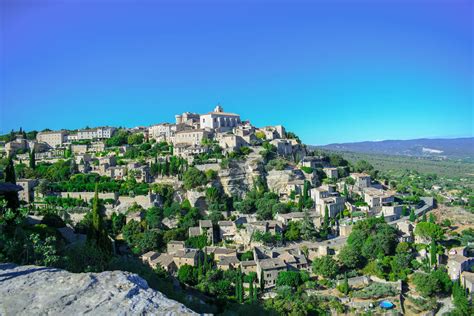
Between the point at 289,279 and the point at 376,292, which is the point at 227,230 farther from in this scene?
the point at 376,292

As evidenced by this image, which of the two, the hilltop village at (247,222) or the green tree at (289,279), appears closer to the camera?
the hilltop village at (247,222)

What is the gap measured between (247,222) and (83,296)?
31.0 m

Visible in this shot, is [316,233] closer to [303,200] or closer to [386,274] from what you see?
[303,200]

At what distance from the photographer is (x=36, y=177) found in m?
43.9

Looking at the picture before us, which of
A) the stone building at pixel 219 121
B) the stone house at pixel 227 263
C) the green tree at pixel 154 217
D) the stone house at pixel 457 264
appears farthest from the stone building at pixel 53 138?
the stone house at pixel 457 264

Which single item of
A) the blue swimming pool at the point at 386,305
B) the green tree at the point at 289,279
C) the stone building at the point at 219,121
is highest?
the stone building at the point at 219,121

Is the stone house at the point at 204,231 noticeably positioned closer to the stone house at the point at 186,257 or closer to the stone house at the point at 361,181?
the stone house at the point at 186,257

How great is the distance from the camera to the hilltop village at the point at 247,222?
2547cm

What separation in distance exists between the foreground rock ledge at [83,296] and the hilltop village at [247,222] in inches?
236

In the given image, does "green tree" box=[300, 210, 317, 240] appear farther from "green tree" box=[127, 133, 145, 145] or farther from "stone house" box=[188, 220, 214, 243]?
"green tree" box=[127, 133, 145, 145]

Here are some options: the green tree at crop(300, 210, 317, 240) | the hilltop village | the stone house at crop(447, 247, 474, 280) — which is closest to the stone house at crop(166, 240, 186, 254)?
the hilltop village

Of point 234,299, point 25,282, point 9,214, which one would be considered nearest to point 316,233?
point 234,299

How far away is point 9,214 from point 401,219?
3472cm

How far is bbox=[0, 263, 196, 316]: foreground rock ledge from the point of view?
15.4 feet
